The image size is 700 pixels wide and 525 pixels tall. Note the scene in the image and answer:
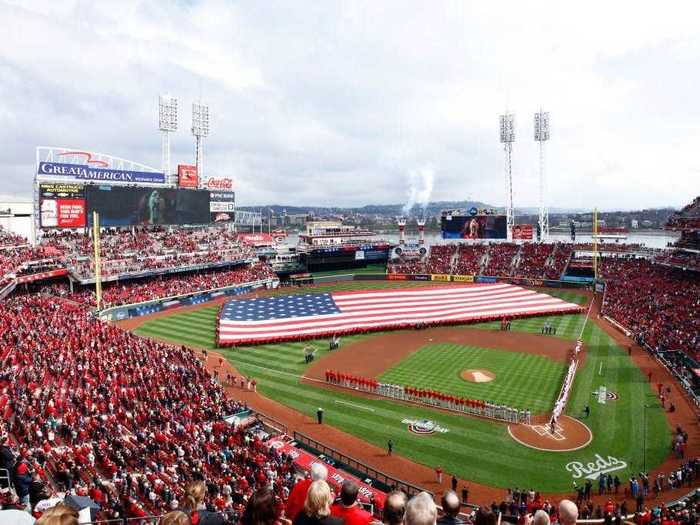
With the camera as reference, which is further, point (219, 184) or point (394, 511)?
point (219, 184)

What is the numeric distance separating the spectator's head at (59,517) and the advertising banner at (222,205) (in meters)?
70.5

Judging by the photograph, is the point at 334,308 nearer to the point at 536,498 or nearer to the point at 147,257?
the point at 147,257

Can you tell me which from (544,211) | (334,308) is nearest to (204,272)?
(334,308)

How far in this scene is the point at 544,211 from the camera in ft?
256

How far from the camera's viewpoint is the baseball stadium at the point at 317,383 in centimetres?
1450

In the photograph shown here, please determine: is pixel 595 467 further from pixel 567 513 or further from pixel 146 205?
pixel 146 205

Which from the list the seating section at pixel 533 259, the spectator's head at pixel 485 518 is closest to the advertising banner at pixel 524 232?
the seating section at pixel 533 259

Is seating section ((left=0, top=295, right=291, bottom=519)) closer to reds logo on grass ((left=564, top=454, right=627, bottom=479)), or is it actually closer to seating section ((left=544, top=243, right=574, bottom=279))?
reds logo on grass ((left=564, top=454, right=627, bottom=479))

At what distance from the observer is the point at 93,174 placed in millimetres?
58031

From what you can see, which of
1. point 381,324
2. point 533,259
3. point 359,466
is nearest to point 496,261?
point 533,259

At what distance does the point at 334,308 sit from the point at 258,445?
28.4m

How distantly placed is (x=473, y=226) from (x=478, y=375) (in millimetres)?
43775

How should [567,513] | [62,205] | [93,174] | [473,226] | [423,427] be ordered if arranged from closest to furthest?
1. [567,513]
2. [423,427]
3. [62,205]
4. [93,174]
5. [473,226]

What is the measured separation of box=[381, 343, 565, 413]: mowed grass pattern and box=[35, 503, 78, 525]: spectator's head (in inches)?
1000
